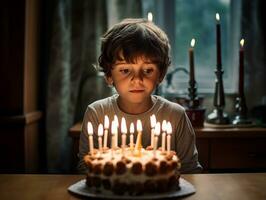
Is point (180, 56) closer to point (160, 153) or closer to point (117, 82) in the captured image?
point (117, 82)

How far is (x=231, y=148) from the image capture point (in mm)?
2250

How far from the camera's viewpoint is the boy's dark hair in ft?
4.83

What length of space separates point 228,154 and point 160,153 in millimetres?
1199

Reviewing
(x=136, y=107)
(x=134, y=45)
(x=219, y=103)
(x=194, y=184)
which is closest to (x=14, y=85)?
(x=136, y=107)

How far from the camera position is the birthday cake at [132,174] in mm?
1027

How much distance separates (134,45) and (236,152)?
1047 mm

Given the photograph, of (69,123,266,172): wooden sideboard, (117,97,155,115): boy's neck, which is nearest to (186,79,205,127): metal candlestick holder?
(69,123,266,172): wooden sideboard

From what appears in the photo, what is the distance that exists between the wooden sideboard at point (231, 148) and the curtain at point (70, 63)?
0.28 meters

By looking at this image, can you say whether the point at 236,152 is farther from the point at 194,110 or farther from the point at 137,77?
the point at 137,77

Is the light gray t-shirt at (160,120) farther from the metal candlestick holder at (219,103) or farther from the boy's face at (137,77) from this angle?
the metal candlestick holder at (219,103)

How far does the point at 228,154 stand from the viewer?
225 cm

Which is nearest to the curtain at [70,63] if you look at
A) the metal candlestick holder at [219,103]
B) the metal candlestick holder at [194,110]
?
the metal candlestick holder at [194,110]

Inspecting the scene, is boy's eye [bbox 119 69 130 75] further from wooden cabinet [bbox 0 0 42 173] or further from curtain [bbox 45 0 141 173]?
curtain [bbox 45 0 141 173]

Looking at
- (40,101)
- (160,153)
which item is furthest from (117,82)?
(40,101)
